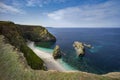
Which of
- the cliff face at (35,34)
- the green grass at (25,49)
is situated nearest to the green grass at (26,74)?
the green grass at (25,49)

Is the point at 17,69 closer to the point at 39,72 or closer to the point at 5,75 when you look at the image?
the point at 5,75

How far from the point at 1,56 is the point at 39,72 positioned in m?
9.95

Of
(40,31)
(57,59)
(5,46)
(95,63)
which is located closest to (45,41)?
(40,31)

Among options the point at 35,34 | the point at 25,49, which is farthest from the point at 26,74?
the point at 35,34

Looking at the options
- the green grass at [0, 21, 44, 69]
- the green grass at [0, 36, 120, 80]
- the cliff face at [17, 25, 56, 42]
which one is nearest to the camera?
the green grass at [0, 36, 120, 80]

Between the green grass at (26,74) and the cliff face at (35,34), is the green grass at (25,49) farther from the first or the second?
the cliff face at (35,34)

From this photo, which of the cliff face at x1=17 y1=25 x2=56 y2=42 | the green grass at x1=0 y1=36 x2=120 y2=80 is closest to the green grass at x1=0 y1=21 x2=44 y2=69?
the green grass at x1=0 y1=36 x2=120 y2=80

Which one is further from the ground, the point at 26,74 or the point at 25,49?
the point at 26,74

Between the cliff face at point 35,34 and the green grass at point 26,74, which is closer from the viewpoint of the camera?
the green grass at point 26,74

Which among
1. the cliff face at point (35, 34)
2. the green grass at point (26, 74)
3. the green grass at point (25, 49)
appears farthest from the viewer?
the cliff face at point (35, 34)

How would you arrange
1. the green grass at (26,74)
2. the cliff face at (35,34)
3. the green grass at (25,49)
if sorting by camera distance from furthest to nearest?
the cliff face at (35,34)
the green grass at (25,49)
the green grass at (26,74)

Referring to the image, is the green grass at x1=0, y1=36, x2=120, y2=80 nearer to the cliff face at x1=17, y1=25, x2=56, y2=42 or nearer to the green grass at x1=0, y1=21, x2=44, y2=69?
the green grass at x1=0, y1=21, x2=44, y2=69

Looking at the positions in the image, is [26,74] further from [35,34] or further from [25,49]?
[35,34]

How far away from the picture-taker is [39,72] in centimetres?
1848
